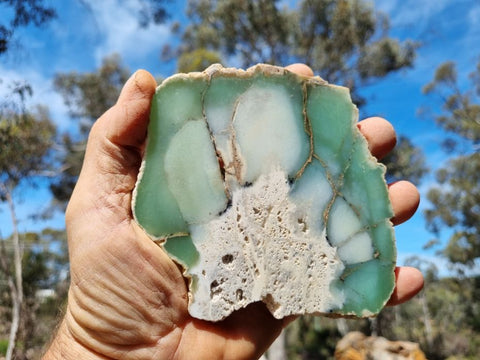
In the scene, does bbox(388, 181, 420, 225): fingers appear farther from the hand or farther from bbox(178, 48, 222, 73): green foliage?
bbox(178, 48, 222, 73): green foliage

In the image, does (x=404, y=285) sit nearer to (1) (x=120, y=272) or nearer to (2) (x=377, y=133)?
(2) (x=377, y=133)

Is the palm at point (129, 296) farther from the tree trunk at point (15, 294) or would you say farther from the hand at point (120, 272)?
the tree trunk at point (15, 294)

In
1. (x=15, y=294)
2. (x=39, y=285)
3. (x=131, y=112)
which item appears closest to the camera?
(x=131, y=112)

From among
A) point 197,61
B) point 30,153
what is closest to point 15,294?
point 30,153

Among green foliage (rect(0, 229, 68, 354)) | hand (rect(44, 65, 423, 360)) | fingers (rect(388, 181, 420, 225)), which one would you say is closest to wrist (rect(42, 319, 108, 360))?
hand (rect(44, 65, 423, 360))

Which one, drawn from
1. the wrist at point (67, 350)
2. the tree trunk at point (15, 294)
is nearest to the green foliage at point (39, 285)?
the tree trunk at point (15, 294)
